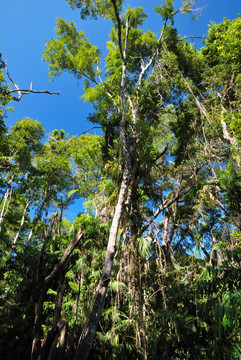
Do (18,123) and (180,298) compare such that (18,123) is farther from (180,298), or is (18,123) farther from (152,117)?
(180,298)

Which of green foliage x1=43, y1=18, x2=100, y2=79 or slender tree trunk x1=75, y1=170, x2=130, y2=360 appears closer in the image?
slender tree trunk x1=75, y1=170, x2=130, y2=360

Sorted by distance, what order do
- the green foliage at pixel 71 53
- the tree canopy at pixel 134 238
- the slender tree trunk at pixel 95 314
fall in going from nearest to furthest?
the slender tree trunk at pixel 95 314 < the tree canopy at pixel 134 238 < the green foliage at pixel 71 53

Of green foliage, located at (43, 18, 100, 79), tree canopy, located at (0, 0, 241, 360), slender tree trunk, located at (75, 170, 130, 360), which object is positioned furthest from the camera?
green foliage, located at (43, 18, 100, 79)

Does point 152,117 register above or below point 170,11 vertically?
below

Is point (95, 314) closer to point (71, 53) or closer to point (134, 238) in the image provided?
point (134, 238)

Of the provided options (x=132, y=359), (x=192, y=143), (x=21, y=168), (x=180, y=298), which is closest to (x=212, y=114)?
(x=192, y=143)

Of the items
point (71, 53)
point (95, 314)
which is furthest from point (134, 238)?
point (71, 53)

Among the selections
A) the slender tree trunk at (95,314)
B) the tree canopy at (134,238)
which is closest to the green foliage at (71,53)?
the tree canopy at (134,238)

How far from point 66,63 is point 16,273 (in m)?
7.53

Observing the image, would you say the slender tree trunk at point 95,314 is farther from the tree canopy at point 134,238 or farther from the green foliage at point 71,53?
the green foliage at point 71,53

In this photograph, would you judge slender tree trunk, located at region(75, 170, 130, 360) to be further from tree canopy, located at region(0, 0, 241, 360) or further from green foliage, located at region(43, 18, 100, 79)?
green foliage, located at region(43, 18, 100, 79)

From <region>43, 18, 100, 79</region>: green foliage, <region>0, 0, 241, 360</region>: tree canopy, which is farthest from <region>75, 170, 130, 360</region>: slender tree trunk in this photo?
<region>43, 18, 100, 79</region>: green foliage

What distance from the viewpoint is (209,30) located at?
32.1ft

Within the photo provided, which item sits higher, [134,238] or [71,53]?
[71,53]
